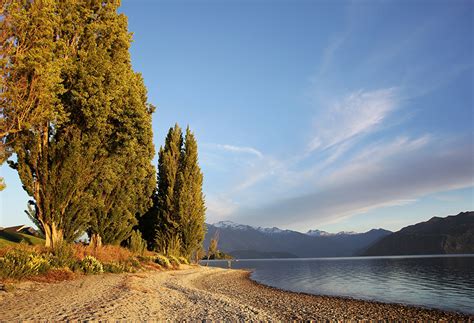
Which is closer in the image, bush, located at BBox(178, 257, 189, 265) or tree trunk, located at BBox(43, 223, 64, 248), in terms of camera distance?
tree trunk, located at BBox(43, 223, 64, 248)

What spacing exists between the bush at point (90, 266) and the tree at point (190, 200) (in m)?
20.2

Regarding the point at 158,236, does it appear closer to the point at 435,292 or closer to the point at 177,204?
the point at 177,204

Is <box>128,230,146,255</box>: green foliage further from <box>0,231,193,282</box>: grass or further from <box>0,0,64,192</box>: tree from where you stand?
<box>0,0,64,192</box>: tree

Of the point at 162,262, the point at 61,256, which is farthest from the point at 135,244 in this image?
the point at 61,256

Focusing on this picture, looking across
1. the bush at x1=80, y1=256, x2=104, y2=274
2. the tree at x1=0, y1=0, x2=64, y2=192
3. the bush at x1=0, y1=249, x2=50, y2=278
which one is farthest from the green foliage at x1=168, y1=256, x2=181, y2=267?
the tree at x1=0, y1=0, x2=64, y2=192

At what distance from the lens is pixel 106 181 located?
22.2m

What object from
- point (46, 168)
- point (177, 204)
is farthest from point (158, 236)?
point (46, 168)

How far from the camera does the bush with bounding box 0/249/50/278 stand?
1216 centimetres

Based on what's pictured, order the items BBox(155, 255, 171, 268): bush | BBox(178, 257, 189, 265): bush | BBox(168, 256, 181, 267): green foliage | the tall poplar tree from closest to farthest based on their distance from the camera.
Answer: the tall poplar tree
BBox(155, 255, 171, 268): bush
BBox(168, 256, 181, 267): green foliage
BBox(178, 257, 189, 265): bush

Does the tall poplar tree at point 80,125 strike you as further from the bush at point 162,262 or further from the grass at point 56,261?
the bush at point 162,262

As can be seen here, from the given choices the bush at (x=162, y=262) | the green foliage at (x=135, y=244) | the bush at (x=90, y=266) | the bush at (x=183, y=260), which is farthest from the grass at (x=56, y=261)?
the bush at (x=183, y=260)

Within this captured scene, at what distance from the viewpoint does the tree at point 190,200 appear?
39.4m

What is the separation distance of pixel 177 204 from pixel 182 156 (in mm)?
7034

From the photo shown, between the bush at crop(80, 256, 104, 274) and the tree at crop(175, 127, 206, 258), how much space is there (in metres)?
20.2
